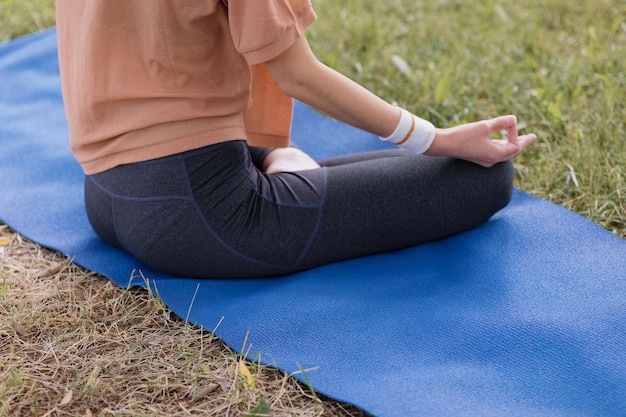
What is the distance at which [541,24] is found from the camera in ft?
11.7

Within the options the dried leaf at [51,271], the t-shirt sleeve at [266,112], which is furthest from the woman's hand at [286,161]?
the dried leaf at [51,271]

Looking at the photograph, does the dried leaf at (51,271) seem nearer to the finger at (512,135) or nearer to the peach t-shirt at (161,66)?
the peach t-shirt at (161,66)

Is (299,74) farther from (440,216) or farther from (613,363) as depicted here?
(613,363)

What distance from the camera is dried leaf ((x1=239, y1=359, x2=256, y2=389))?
1644 mm

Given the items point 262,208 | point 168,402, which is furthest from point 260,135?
point 168,402

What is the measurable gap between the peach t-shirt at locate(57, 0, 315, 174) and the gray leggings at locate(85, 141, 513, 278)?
0.06 m

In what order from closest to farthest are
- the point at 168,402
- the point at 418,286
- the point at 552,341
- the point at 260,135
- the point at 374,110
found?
the point at 168,402 → the point at 552,341 → the point at 374,110 → the point at 418,286 → the point at 260,135

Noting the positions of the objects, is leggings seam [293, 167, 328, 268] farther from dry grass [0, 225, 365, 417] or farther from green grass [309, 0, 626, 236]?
green grass [309, 0, 626, 236]

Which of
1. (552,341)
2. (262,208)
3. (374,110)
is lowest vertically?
(552,341)

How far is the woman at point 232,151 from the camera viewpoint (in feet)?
5.60

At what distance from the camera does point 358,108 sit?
A: 182 centimetres

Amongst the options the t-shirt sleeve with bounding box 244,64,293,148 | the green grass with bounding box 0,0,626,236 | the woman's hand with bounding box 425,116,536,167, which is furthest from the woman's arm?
the green grass with bounding box 0,0,626,236

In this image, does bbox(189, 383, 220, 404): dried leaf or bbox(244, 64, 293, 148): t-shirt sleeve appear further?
bbox(244, 64, 293, 148): t-shirt sleeve

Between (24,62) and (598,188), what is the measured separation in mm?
2297
